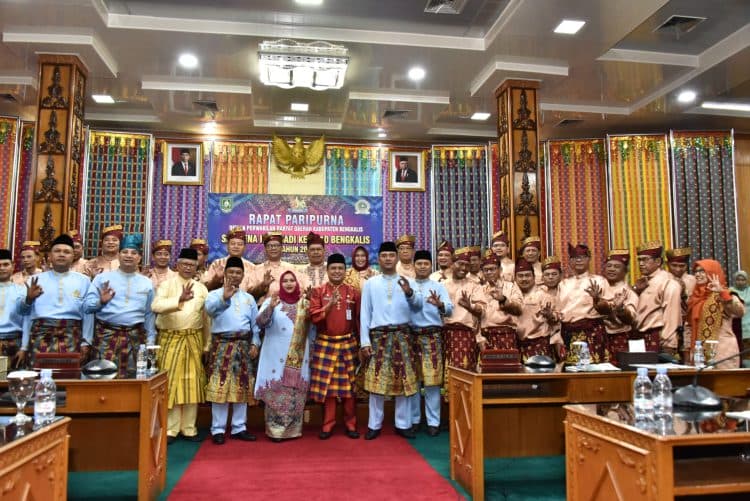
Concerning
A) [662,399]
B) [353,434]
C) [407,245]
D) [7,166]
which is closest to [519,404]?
[662,399]

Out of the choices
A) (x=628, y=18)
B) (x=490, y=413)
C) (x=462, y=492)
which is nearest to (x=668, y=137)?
(x=628, y=18)

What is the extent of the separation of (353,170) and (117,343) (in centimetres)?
596

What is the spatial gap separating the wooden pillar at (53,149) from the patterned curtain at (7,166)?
8.82 ft

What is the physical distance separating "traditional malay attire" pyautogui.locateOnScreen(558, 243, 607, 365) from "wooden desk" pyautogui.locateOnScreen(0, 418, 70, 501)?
3770 millimetres

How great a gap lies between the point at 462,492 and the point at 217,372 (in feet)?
7.12

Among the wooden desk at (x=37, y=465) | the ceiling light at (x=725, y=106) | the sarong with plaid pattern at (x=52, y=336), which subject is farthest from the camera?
the ceiling light at (x=725, y=106)

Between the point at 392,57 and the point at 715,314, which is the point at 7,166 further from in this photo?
the point at 715,314

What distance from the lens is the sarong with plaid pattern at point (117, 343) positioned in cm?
437

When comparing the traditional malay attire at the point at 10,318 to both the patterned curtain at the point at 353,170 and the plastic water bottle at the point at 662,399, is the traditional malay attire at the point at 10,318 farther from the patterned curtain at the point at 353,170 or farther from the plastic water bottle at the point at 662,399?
the patterned curtain at the point at 353,170

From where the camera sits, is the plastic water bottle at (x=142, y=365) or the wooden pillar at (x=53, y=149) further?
the wooden pillar at (x=53, y=149)

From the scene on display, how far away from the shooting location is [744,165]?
959 cm

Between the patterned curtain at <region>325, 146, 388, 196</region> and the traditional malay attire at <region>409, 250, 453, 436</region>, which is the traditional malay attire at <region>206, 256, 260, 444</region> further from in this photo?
the patterned curtain at <region>325, 146, 388, 196</region>

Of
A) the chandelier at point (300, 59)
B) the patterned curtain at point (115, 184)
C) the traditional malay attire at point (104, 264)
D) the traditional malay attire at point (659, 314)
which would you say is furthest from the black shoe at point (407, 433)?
the patterned curtain at point (115, 184)

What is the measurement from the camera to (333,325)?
500cm
